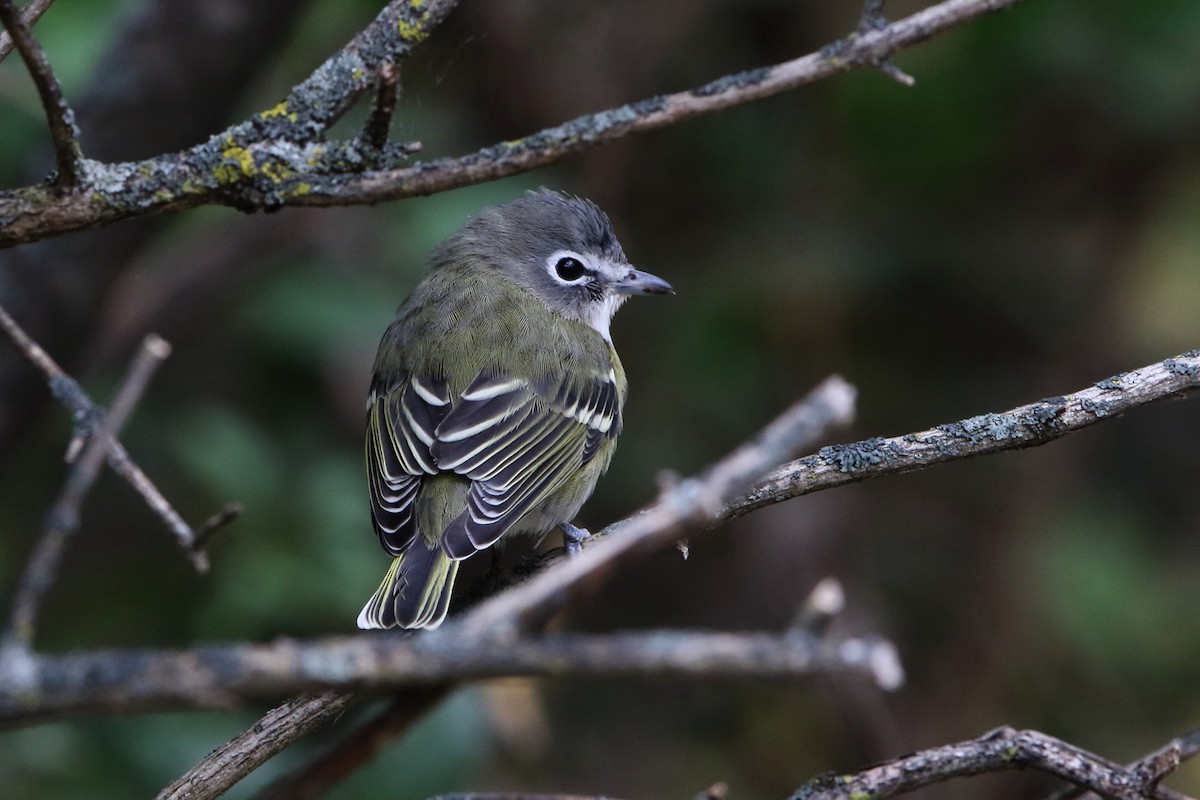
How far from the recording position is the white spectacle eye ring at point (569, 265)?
419cm

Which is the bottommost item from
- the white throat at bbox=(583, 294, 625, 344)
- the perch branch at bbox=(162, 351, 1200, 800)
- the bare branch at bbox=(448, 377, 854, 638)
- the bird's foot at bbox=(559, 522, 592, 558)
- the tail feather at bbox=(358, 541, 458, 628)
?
the bare branch at bbox=(448, 377, 854, 638)

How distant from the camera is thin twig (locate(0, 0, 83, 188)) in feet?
5.48

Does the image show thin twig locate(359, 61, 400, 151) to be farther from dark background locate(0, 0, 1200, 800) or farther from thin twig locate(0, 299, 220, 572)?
dark background locate(0, 0, 1200, 800)

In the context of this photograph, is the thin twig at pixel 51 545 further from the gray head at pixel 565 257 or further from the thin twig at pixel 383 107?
the gray head at pixel 565 257

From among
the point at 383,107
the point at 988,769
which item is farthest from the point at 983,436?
the point at 383,107

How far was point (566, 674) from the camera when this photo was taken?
1.08 meters

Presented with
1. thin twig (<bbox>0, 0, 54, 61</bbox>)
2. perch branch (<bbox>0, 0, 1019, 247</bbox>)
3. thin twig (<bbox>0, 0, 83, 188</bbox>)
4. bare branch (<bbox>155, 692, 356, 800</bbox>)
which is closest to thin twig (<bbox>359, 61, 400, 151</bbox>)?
perch branch (<bbox>0, 0, 1019, 247</bbox>)

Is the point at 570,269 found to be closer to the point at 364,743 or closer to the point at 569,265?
the point at 569,265

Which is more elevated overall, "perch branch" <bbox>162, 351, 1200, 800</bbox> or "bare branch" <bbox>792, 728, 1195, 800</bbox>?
"perch branch" <bbox>162, 351, 1200, 800</bbox>

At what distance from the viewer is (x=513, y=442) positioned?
3.40 metres

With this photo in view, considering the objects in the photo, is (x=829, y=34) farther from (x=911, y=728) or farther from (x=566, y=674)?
(x=566, y=674)

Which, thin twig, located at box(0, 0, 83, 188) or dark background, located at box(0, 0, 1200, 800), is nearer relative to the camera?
thin twig, located at box(0, 0, 83, 188)

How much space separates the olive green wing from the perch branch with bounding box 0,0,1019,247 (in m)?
1.18

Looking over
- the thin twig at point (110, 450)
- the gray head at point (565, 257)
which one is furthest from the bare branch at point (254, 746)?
the gray head at point (565, 257)
